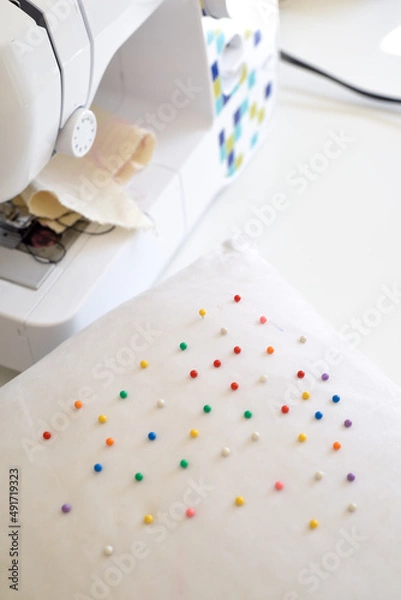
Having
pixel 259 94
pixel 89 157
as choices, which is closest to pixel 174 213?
pixel 89 157

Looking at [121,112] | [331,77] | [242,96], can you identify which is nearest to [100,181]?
[121,112]

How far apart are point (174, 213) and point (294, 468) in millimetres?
445

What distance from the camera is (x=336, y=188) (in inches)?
43.1

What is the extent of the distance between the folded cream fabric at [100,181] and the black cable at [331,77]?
0.43 meters

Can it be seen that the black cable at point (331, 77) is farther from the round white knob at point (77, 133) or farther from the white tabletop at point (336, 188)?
the round white knob at point (77, 133)

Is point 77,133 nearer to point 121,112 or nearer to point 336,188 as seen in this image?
point 121,112

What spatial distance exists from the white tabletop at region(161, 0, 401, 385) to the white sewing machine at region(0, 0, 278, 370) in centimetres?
5

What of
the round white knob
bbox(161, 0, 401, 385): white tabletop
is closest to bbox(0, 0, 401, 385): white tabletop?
bbox(161, 0, 401, 385): white tabletop

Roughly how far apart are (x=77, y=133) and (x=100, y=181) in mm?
155

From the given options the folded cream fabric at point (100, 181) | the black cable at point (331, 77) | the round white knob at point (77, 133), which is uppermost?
the black cable at point (331, 77)

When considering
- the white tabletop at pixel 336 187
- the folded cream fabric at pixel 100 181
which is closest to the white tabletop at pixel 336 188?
the white tabletop at pixel 336 187

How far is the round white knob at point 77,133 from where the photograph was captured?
77 centimetres

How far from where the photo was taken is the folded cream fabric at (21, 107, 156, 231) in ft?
2.94

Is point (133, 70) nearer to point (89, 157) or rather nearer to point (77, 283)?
point (89, 157)
